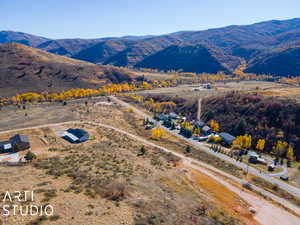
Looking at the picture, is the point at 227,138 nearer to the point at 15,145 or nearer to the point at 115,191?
the point at 115,191

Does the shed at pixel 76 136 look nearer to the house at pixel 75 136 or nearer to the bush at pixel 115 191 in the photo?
the house at pixel 75 136

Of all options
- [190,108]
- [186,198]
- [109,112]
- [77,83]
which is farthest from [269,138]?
[77,83]

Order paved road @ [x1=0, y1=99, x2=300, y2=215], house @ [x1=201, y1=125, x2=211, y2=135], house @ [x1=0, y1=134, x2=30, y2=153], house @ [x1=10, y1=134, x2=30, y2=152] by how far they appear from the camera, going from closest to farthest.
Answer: paved road @ [x1=0, y1=99, x2=300, y2=215] < house @ [x1=0, y1=134, x2=30, y2=153] < house @ [x1=10, y1=134, x2=30, y2=152] < house @ [x1=201, y1=125, x2=211, y2=135]

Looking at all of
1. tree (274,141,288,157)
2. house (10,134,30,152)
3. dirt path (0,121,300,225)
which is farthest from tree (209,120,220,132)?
house (10,134,30,152)

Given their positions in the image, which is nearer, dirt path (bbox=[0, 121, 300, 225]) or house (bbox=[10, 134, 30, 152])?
dirt path (bbox=[0, 121, 300, 225])

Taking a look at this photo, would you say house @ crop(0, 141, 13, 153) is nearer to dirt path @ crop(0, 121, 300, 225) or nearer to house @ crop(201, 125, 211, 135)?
dirt path @ crop(0, 121, 300, 225)

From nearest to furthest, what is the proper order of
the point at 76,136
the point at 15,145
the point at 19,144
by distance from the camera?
1. the point at 15,145
2. the point at 19,144
3. the point at 76,136

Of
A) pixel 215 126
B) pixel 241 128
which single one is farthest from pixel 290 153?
pixel 215 126

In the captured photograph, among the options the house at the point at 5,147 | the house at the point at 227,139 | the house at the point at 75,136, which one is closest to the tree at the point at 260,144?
the house at the point at 227,139
